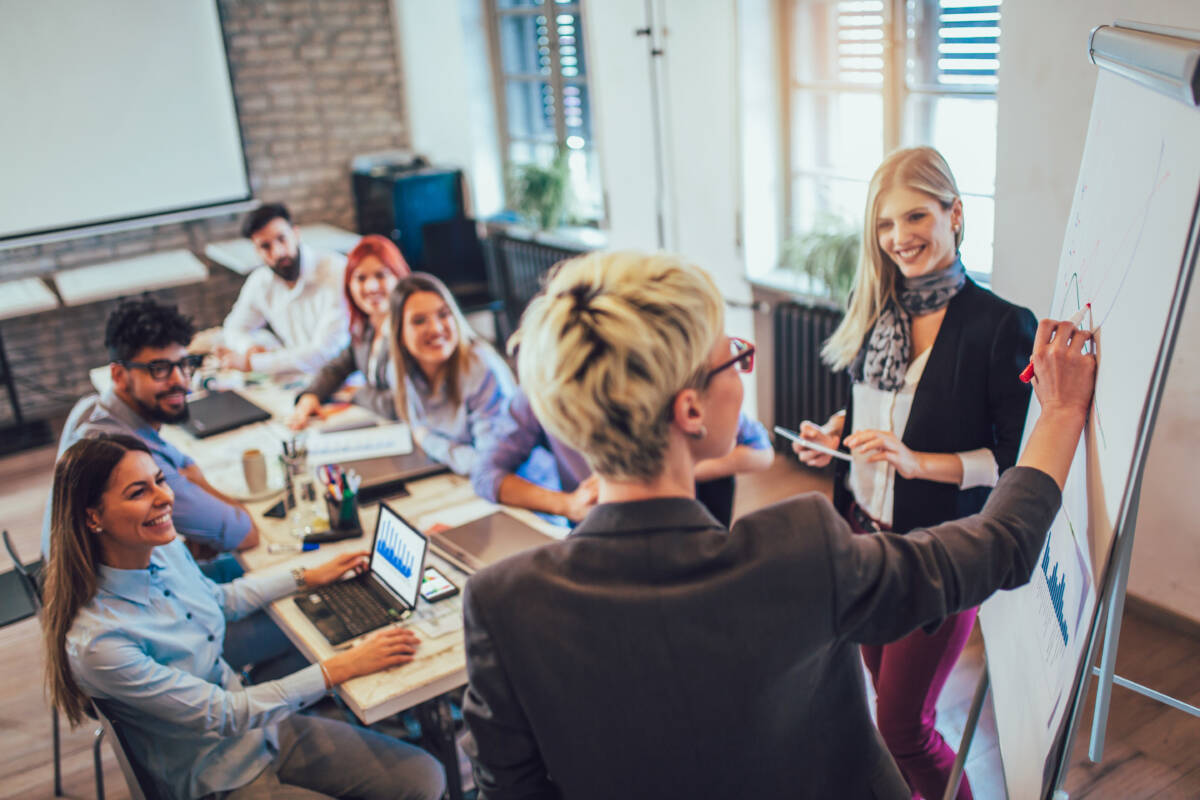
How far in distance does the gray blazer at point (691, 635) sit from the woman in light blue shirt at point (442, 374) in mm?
1868

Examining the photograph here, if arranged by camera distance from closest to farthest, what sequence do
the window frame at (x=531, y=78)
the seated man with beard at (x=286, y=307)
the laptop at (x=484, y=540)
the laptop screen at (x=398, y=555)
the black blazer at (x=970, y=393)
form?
the black blazer at (x=970, y=393)
the laptop screen at (x=398, y=555)
the laptop at (x=484, y=540)
the seated man with beard at (x=286, y=307)
the window frame at (x=531, y=78)

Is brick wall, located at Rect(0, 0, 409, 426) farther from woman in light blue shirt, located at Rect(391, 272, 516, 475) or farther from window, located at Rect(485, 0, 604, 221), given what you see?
woman in light blue shirt, located at Rect(391, 272, 516, 475)

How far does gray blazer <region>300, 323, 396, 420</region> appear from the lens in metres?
3.52

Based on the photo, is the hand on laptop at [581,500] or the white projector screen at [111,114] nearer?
the hand on laptop at [581,500]

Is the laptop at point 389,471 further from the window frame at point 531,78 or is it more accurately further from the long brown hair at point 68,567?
the window frame at point 531,78

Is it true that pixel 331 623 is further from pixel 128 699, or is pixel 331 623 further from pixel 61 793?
pixel 61 793

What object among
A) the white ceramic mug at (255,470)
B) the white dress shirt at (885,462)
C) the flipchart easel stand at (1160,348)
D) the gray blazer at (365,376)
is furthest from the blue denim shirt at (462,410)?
the flipchart easel stand at (1160,348)

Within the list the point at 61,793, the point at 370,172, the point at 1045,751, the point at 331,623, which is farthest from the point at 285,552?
the point at 370,172

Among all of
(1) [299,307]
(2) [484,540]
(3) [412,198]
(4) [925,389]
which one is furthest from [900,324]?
(3) [412,198]

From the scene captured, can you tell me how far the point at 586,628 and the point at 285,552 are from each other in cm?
181

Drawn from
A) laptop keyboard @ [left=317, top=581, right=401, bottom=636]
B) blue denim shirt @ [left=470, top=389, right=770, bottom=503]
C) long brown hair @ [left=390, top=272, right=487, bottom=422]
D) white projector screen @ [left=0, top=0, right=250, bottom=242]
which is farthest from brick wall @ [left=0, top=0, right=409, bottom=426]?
laptop keyboard @ [left=317, top=581, right=401, bottom=636]

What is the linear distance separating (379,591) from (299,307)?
92.6 inches

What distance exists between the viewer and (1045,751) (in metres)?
1.23

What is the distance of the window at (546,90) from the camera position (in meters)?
5.66
